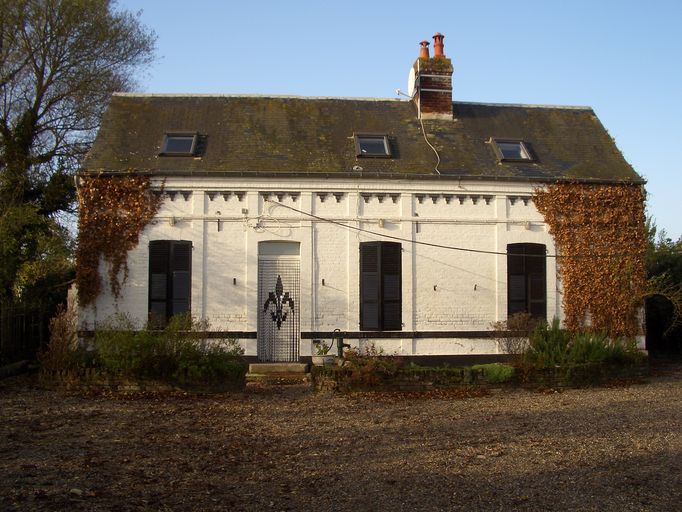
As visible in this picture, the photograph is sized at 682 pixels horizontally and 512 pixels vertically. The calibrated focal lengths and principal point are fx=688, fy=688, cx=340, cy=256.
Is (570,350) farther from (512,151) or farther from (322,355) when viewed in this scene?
(512,151)

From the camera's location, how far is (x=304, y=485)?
679 centimetres

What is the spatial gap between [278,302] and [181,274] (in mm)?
2325

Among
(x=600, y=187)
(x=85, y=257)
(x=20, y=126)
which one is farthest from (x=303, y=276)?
(x=20, y=126)

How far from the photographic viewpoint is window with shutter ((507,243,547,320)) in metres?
16.6

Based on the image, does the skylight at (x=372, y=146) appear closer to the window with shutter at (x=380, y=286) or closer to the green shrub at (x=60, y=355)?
the window with shutter at (x=380, y=286)

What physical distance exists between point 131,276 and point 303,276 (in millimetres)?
3906

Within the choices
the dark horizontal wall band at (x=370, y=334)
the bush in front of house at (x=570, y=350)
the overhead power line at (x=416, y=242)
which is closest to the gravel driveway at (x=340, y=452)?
the bush in front of house at (x=570, y=350)

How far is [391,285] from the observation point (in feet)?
53.4

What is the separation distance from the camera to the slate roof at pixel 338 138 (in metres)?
16.2

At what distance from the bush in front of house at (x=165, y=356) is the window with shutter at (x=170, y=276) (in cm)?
268

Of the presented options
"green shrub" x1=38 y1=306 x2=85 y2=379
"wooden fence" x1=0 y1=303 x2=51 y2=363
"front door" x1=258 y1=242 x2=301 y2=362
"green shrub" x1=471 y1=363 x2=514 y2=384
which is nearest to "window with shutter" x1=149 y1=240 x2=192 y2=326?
"front door" x1=258 y1=242 x2=301 y2=362

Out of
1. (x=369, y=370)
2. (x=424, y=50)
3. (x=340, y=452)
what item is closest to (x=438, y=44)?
(x=424, y=50)

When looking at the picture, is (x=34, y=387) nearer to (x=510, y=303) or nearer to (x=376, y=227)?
(x=376, y=227)

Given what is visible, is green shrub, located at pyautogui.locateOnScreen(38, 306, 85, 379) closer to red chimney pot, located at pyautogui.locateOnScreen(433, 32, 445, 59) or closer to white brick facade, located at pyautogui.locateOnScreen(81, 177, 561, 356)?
white brick facade, located at pyautogui.locateOnScreen(81, 177, 561, 356)
